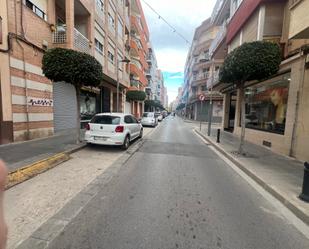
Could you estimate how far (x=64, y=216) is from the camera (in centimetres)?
338

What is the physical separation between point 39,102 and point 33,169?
234 inches

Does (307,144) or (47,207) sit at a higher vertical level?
(307,144)

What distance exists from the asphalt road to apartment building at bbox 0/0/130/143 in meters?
6.60

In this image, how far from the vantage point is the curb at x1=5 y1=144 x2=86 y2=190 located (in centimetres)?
472

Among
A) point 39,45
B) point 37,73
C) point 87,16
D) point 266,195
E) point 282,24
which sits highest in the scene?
point 87,16

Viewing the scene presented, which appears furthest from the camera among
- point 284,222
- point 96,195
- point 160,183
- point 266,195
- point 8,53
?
point 8,53

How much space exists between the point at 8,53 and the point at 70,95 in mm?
5565

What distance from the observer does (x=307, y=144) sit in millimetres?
7266

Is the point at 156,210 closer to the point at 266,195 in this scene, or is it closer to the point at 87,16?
the point at 266,195

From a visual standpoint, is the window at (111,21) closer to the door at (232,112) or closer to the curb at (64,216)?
the door at (232,112)

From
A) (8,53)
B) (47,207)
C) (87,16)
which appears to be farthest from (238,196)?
(87,16)

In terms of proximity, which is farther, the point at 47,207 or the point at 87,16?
the point at 87,16

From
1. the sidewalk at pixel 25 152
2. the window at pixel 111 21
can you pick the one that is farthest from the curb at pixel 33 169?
the window at pixel 111 21

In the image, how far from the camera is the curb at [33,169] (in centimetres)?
472
